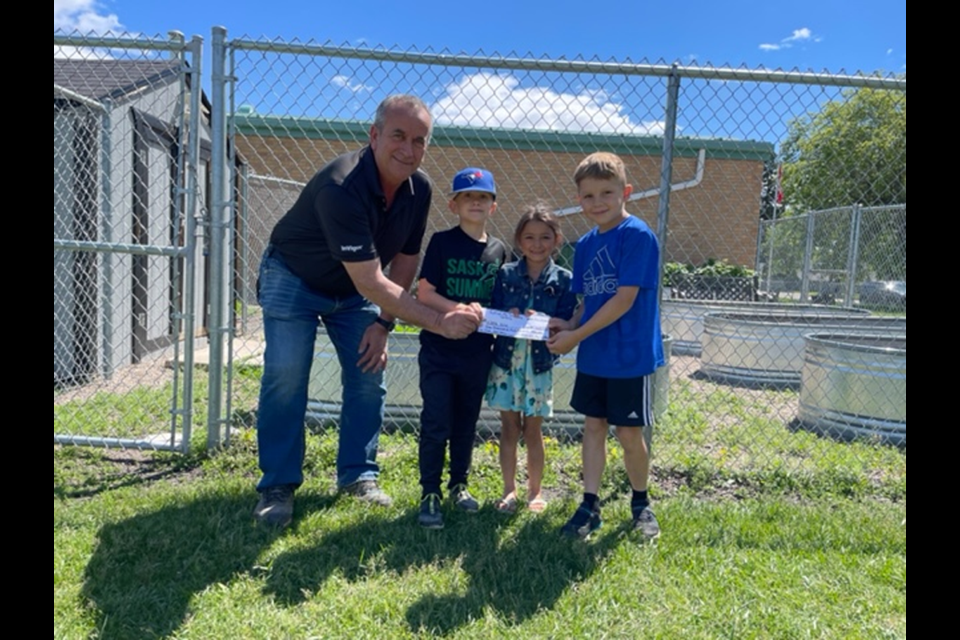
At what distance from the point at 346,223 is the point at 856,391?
4.05 m

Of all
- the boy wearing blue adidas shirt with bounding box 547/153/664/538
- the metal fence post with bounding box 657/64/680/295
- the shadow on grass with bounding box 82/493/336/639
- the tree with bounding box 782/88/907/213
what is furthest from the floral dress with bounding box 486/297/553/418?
the tree with bounding box 782/88/907/213

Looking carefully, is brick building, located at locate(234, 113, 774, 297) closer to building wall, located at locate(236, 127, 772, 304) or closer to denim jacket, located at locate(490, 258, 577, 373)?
building wall, located at locate(236, 127, 772, 304)

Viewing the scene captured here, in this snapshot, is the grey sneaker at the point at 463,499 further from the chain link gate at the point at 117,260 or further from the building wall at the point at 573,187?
the building wall at the point at 573,187

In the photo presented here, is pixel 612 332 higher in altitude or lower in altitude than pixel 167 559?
higher

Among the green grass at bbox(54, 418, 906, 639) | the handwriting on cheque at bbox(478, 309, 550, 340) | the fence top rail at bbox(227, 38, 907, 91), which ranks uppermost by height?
the fence top rail at bbox(227, 38, 907, 91)

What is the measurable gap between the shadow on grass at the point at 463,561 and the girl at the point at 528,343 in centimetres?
34

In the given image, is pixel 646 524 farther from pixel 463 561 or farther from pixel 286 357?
pixel 286 357

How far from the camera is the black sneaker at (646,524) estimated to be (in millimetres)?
2984

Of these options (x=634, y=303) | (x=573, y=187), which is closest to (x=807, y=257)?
(x=573, y=187)

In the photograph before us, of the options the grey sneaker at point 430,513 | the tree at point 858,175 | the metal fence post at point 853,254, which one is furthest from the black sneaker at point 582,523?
the metal fence post at point 853,254

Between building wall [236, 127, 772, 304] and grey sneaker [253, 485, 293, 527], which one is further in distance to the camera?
building wall [236, 127, 772, 304]

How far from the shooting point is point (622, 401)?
292cm

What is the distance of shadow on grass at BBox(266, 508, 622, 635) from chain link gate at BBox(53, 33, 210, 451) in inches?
61.4

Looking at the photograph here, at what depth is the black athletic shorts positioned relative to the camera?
115 inches
